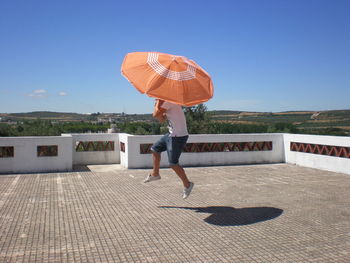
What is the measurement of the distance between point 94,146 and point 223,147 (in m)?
4.08

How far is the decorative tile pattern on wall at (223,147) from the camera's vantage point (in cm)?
1158

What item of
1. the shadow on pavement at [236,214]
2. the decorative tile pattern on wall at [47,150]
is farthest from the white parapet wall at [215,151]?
the shadow on pavement at [236,214]

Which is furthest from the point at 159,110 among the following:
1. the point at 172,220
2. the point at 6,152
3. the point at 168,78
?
the point at 6,152

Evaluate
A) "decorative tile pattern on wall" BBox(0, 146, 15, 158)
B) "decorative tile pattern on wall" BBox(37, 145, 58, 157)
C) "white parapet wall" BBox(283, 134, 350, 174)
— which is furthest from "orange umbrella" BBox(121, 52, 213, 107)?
"white parapet wall" BBox(283, 134, 350, 174)

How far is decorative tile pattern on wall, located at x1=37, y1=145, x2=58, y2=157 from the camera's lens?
10.4m

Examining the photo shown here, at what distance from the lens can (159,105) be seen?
6012mm

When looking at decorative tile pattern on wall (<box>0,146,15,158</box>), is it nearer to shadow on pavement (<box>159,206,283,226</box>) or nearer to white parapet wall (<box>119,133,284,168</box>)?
white parapet wall (<box>119,133,284,168</box>)

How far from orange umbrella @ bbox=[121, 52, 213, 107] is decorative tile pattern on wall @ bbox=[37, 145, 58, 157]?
5149 millimetres

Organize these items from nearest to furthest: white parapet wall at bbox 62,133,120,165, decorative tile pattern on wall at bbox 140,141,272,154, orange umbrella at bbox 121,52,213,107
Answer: orange umbrella at bbox 121,52,213,107, decorative tile pattern on wall at bbox 140,141,272,154, white parapet wall at bbox 62,133,120,165

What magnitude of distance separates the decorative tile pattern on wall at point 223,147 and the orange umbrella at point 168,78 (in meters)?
5.20

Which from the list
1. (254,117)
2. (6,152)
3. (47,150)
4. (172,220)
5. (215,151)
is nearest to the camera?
(172,220)

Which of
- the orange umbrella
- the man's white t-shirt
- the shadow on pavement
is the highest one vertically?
the orange umbrella

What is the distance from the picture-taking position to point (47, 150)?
1042cm

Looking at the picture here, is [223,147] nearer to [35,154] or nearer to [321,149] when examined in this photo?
[321,149]
